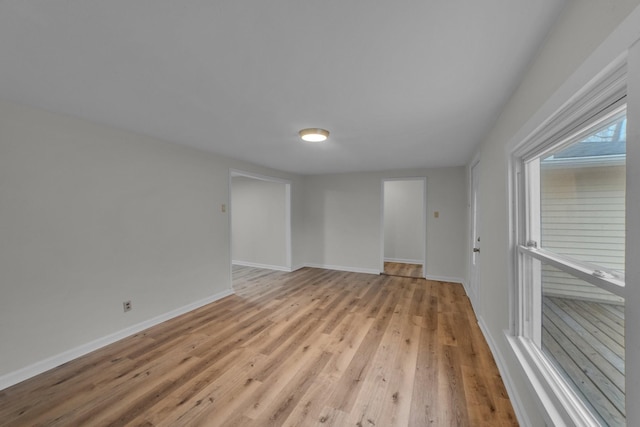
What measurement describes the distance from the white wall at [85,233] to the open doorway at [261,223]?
2256mm

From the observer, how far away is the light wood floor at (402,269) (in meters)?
5.32

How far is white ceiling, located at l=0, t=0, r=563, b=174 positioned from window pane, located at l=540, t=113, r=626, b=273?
0.61m

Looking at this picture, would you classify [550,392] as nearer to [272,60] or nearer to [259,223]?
[272,60]

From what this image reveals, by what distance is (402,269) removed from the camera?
5.78 metres

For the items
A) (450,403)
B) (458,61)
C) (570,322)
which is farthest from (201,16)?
(450,403)

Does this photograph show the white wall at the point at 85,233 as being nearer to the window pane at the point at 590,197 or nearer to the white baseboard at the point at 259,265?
the white baseboard at the point at 259,265

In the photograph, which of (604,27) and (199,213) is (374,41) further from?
(199,213)

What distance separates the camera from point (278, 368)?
83.2 inches

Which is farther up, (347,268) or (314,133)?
(314,133)

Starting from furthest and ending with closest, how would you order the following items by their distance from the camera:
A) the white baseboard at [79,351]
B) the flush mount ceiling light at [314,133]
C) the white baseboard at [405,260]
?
the white baseboard at [405,260] → the flush mount ceiling light at [314,133] → the white baseboard at [79,351]

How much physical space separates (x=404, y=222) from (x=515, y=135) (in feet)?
17.0

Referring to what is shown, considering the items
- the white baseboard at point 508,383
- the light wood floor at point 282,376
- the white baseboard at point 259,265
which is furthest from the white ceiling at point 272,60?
the white baseboard at point 259,265

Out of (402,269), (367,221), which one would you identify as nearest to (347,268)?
(367,221)

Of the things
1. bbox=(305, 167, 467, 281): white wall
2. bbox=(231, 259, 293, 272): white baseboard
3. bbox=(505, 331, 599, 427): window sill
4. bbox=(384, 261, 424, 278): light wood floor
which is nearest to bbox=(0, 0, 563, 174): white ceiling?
bbox=(505, 331, 599, 427): window sill
